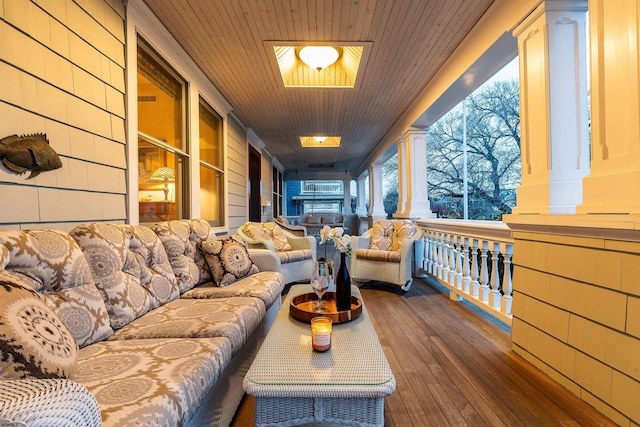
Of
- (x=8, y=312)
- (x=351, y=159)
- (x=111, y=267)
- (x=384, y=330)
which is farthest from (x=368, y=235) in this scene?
(x=351, y=159)

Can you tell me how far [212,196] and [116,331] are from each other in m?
2.87

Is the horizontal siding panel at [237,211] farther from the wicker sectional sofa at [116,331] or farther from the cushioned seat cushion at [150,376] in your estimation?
the cushioned seat cushion at [150,376]

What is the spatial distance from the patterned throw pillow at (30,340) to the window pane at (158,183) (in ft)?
5.66

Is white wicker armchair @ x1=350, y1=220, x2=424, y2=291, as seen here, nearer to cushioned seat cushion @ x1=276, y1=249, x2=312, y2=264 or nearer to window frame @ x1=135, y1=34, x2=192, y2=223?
cushioned seat cushion @ x1=276, y1=249, x2=312, y2=264

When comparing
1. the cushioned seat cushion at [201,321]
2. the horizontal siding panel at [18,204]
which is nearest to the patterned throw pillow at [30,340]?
the cushioned seat cushion at [201,321]

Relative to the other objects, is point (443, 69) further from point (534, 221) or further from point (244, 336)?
point (244, 336)

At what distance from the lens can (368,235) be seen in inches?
177

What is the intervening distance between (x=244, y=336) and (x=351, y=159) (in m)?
7.94

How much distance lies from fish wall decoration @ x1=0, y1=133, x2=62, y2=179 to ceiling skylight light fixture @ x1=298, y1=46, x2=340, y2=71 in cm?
246

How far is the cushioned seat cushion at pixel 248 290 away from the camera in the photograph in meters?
2.08

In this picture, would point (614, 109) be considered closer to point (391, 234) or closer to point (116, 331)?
point (116, 331)

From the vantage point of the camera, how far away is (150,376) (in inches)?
40.7

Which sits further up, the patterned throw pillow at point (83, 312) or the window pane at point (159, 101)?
the window pane at point (159, 101)

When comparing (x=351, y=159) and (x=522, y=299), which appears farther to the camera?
(x=351, y=159)
